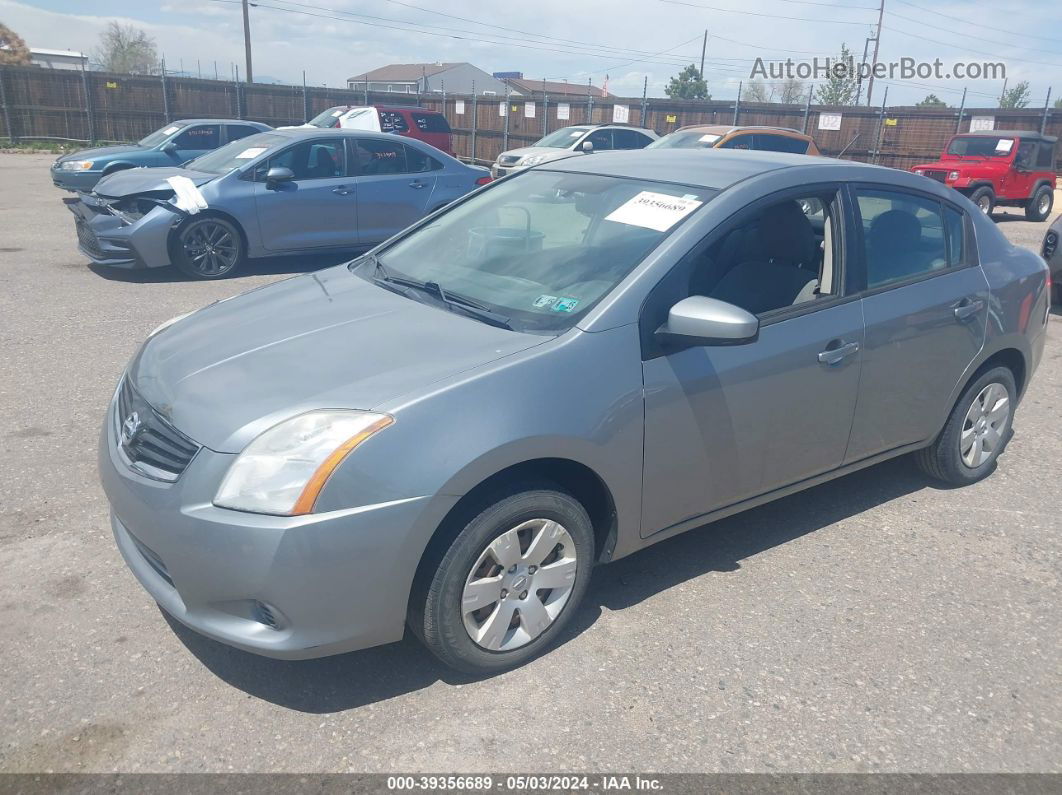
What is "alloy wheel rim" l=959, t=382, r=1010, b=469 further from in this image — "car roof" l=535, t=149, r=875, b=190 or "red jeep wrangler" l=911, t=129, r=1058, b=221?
"red jeep wrangler" l=911, t=129, r=1058, b=221

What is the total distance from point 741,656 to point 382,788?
4.52 feet

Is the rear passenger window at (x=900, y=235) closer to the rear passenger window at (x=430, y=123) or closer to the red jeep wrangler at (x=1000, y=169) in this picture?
the red jeep wrangler at (x=1000, y=169)

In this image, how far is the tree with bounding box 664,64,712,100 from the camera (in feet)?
239

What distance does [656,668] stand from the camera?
10.2ft

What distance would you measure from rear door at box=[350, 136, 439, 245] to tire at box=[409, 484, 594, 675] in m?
7.57

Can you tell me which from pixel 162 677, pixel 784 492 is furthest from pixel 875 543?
pixel 162 677

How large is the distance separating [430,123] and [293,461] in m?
19.5

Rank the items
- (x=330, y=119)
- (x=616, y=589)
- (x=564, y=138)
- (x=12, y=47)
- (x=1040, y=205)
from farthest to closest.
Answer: (x=12, y=47)
(x=330, y=119)
(x=564, y=138)
(x=1040, y=205)
(x=616, y=589)

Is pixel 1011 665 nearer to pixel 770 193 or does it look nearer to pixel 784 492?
pixel 784 492

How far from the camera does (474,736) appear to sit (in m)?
2.75

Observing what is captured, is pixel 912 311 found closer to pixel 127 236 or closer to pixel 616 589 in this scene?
pixel 616 589

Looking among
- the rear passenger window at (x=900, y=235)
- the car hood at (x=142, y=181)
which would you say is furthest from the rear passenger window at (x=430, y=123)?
the rear passenger window at (x=900, y=235)

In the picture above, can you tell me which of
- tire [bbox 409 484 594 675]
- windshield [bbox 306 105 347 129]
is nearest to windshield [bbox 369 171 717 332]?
tire [bbox 409 484 594 675]

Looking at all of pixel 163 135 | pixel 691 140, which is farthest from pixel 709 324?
pixel 163 135
